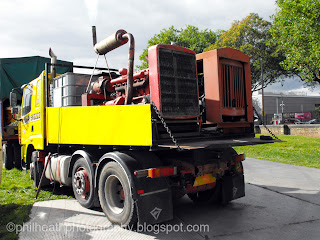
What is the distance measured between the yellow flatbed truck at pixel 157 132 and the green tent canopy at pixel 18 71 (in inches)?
182

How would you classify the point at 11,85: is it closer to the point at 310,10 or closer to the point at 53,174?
the point at 53,174

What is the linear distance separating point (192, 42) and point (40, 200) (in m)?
29.7

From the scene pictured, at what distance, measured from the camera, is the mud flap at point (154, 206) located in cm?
424

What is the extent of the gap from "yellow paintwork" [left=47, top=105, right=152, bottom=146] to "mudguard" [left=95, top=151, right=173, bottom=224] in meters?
0.27

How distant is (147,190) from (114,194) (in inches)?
34.4

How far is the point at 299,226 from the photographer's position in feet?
15.0

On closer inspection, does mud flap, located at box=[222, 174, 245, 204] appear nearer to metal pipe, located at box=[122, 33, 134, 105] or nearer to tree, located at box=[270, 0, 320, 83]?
metal pipe, located at box=[122, 33, 134, 105]

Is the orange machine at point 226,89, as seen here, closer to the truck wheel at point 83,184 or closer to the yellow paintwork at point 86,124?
the yellow paintwork at point 86,124

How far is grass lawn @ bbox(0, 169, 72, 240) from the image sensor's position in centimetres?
503

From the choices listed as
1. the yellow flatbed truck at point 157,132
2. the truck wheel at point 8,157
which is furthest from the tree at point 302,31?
the truck wheel at point 8,157

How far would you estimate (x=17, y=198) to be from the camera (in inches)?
255

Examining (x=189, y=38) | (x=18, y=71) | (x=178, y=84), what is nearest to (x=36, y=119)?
(x=18, y=71)

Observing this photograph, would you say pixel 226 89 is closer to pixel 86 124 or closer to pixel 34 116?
pixel 86 124

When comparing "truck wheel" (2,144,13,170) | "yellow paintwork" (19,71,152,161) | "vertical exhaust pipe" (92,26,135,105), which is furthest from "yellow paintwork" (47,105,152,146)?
"truck wheel" (2,144,13,170)
